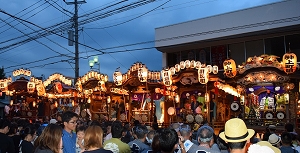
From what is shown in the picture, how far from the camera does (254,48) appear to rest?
20.6 meters

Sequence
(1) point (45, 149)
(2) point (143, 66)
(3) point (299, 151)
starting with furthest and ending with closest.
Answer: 1. (2) point (143, 66)
2. (3) point (299, 151)
3. (1) point (45, 149)

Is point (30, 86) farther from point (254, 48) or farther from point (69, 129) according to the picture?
point (69, 129)

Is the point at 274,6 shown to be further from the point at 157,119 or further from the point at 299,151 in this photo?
the point at 299,151

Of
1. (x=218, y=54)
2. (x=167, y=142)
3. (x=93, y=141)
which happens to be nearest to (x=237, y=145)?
(x=167, y=142)

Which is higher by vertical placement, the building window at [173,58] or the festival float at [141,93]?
the building window at [173,58]

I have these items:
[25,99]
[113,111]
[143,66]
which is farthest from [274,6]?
[25,99]

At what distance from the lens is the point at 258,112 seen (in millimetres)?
18375

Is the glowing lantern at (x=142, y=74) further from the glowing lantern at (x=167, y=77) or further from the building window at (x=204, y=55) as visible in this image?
the building window at (x=204, y=55)

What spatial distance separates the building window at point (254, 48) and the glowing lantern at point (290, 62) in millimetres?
6002

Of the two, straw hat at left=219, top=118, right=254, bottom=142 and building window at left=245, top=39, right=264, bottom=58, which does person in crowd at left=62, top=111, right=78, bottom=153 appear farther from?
building window at left=245, top=39, right=264, bottom=58

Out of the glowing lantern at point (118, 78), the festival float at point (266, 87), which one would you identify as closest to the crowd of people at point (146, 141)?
the festival float at point (266, 87)

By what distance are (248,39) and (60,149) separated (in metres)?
18.0

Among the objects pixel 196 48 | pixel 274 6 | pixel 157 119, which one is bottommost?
pixel 157 119

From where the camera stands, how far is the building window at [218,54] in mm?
21719
